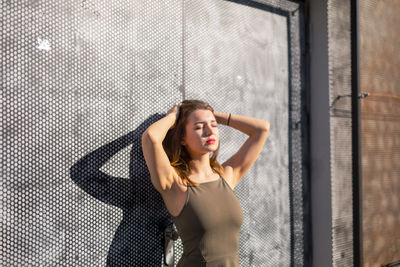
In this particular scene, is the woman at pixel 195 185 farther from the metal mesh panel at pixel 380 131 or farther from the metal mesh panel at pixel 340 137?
the metal mesh panel at pixel 380 131

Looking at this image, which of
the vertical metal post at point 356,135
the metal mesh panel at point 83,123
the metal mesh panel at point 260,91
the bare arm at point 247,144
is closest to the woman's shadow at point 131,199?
the metal mesh panel at point 83,123

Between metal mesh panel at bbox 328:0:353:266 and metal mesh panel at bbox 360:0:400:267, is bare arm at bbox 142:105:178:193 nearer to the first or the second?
metal mesh panel at bbox 328:0:353:266

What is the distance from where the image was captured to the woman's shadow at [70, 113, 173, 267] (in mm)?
1591

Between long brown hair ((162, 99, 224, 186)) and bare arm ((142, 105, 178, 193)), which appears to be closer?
bare arm ((142, 105, 178, 193))

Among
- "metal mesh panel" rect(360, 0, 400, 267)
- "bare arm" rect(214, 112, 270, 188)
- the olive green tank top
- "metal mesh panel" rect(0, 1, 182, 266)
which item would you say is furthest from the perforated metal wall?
"metal mesh panel" rect(360, 0, 400, 267)

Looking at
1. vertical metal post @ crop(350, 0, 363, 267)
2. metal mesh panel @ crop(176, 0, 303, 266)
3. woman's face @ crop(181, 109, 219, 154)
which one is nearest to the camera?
woman's face @ crop(181, 109, 219, 154)

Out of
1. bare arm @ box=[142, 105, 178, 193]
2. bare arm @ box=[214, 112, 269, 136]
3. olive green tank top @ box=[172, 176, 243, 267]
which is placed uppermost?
bare arm @ box=[214, 112, 269, 136]

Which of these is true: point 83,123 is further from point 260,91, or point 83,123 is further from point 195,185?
point 260,91

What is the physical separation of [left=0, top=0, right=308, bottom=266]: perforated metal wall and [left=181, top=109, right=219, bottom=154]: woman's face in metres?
0.29

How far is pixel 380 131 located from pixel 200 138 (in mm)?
1601

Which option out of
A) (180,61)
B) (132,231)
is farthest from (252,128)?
(132,231)

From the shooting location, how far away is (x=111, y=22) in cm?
168

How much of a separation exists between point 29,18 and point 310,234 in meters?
2.09

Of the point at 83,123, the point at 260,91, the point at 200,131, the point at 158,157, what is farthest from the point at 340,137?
the point at 83,123
